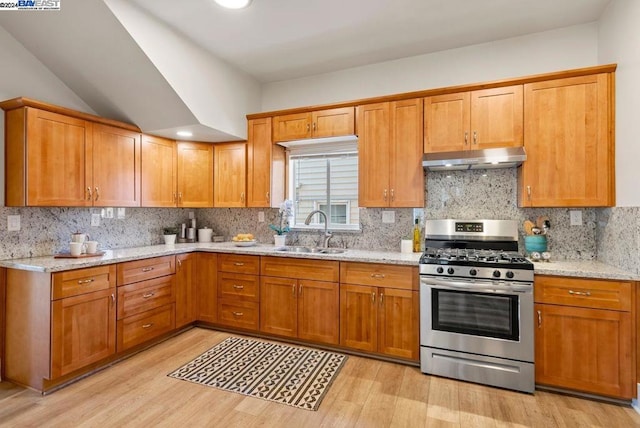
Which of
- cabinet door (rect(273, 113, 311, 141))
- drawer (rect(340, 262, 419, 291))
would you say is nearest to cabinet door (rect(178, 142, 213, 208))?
cabinet door (rect(273, 113, 311, 141))

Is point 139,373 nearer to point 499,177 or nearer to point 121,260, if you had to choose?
point 121,260

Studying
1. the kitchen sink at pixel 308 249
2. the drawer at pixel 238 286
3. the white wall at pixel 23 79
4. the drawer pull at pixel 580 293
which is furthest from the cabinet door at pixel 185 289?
the drawer pull at pixel 580 293

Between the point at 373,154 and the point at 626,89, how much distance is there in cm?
192

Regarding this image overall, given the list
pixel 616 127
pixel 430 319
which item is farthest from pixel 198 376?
pixel 616 127

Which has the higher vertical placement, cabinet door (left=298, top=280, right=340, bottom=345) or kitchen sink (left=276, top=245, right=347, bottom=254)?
kitchen sink (left=276, top=245, right=347, bottom=254)

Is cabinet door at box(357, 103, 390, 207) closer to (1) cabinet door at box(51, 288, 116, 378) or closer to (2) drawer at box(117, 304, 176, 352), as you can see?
(2) drawer at box(117, 304, 176, 352)

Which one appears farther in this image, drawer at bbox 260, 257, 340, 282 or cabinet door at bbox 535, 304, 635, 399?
drawer at bbox 260, 257, 340, 282

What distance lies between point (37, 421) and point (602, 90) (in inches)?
181

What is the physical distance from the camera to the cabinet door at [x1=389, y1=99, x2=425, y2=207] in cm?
305

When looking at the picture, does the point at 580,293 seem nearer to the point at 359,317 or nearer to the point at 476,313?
the point at 476,313

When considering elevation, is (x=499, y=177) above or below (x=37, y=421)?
above

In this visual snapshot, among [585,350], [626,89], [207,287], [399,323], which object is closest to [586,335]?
[585,350]

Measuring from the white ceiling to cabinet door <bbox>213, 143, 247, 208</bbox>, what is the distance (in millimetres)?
1015

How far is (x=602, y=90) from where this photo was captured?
2.52 m
